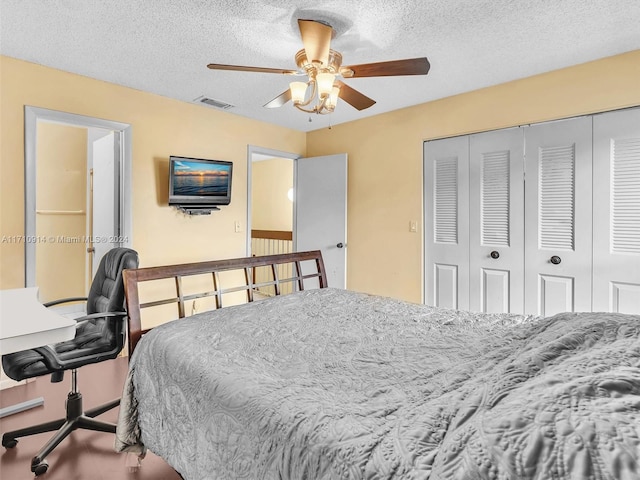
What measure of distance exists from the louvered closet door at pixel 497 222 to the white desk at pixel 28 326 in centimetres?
304

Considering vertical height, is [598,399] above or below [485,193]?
below

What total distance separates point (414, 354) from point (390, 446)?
0.61 m

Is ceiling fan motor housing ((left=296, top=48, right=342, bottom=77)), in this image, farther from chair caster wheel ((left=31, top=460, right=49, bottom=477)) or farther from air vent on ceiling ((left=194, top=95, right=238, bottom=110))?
chair caster wheel ((left=31, top=460, right=49, bottom=477))

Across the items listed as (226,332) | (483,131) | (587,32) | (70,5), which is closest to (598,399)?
(226,332)

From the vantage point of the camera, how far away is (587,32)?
7.45 ft

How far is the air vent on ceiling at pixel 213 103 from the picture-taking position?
11.6 ft

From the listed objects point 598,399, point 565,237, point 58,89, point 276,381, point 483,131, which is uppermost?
point 58,89

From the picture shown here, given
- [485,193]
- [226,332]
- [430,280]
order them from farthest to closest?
[430,280], [485,193], [226,332]

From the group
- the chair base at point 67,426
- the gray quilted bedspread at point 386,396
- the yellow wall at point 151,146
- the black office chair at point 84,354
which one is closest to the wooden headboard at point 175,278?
the gray quilted bedspread at point 386,396

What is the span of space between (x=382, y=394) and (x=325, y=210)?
343cm

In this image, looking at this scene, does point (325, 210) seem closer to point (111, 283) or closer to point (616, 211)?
point (111, 283)


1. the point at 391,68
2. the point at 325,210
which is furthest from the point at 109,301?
the point at 325,210

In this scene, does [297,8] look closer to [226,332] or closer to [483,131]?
[226,332]

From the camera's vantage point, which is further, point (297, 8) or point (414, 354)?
point (297, 8)
